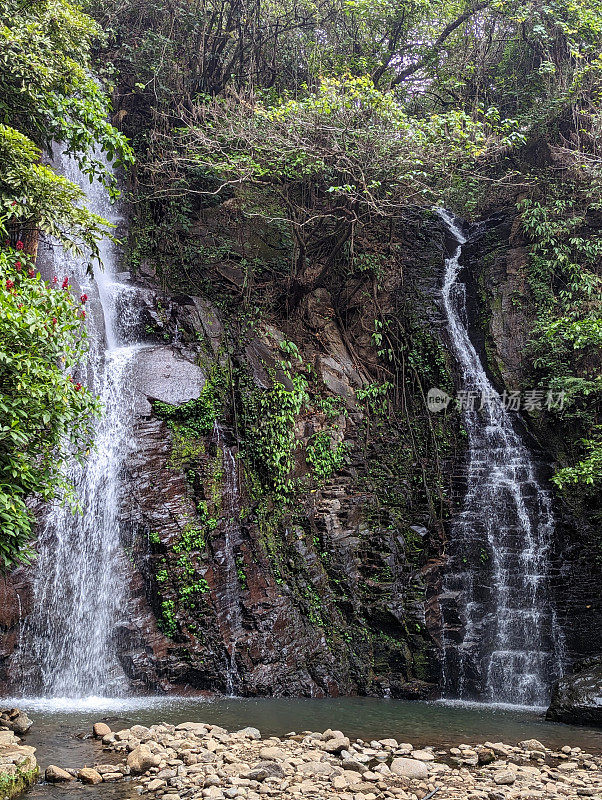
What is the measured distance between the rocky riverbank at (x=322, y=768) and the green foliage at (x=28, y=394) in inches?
81.0

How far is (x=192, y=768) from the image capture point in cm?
478

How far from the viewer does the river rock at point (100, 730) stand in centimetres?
551

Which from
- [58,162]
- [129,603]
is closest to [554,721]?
[129,603]

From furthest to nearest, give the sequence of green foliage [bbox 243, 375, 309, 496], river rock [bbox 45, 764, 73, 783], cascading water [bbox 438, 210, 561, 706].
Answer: green foliage [bbox 243, 375, 309, 496]
cascading water [bbox 438, 210, 561, 706]
river rock [bbox 45, 764, 73, 783]

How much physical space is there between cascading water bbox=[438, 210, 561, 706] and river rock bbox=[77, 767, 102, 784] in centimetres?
615

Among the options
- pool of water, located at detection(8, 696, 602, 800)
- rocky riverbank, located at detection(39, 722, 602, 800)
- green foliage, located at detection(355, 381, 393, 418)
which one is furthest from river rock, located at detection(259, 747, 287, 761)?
green foliage, located at detection(355, 381, 393, 418)

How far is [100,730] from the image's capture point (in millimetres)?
5539

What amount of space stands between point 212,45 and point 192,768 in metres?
14.6

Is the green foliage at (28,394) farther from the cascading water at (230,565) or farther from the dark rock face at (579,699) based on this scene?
the dark rock face at (579,699)

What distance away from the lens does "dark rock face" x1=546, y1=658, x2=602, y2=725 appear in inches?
287

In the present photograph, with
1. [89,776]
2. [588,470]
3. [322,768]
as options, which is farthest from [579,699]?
[89,776]

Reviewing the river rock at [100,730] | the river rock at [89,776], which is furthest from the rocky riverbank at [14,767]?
the river rock at [100,730]

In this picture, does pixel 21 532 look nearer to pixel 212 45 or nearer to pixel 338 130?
pixel 338 130

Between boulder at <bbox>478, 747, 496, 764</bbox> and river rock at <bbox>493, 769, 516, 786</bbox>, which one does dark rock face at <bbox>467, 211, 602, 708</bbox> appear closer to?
boulder at <bbox>478, 747, 496, 764</bbox>
